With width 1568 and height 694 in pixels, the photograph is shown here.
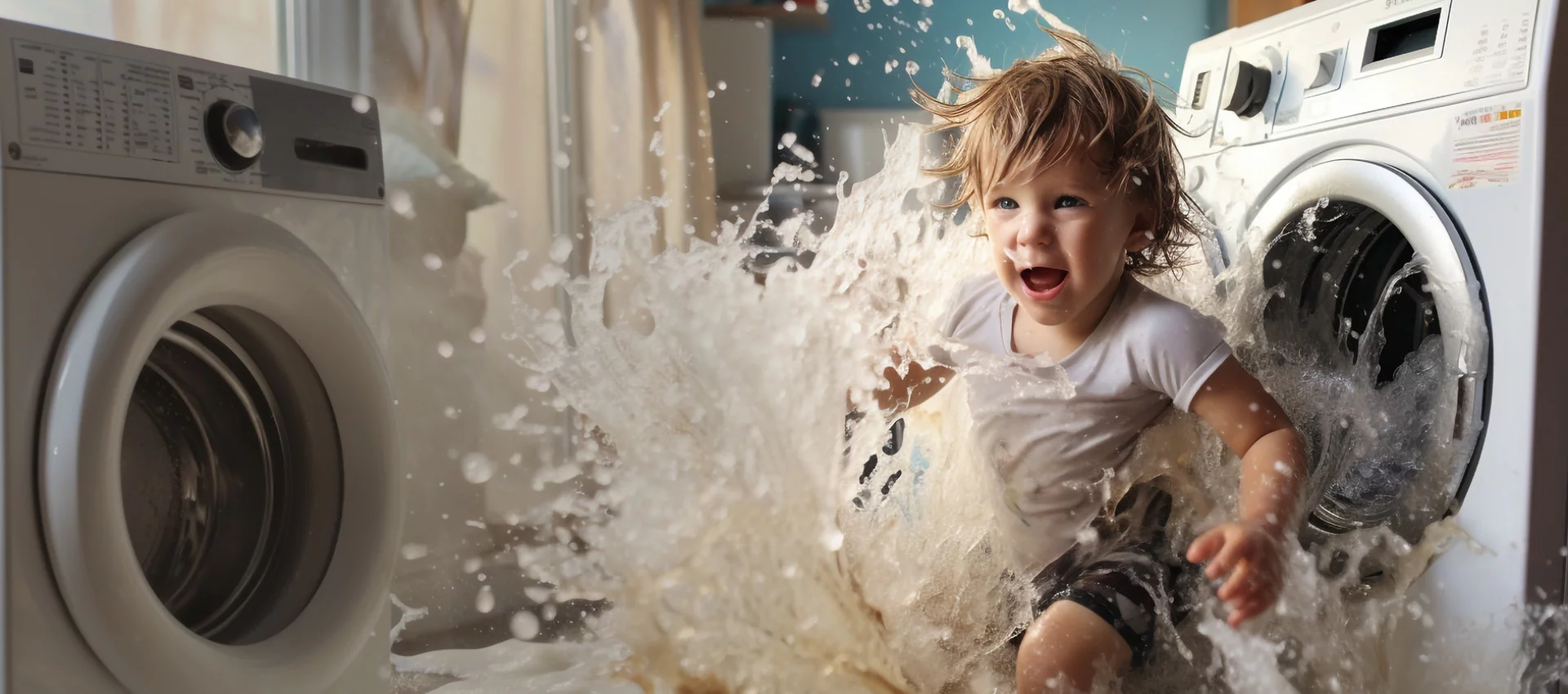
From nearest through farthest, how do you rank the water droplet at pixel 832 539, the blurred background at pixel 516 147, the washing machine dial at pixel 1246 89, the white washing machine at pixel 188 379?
the white washing machine at pixel 188 379 < the water droplet at pixel 832 539 < the washing machine dial at pixel 1246 89 < the blurred background at pixel 516 147

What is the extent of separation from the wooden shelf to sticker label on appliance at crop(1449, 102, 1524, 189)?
5.32ft

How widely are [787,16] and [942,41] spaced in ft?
1.25

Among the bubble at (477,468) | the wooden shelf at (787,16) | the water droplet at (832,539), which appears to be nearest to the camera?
the water droplet at (832,539)

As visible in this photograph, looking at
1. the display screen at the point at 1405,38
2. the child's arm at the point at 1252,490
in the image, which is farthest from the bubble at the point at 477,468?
the display screen at the point at 1405,38

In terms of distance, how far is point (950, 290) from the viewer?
154 centimetres

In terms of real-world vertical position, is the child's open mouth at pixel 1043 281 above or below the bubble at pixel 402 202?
below

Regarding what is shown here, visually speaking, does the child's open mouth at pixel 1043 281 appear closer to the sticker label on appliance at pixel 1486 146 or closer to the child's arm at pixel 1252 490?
the child's arm at pixel 1252 490

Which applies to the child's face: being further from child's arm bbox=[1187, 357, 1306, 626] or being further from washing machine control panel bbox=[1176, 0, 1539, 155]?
washing machine control panel bbox=[1176, 0, 1539, 155]

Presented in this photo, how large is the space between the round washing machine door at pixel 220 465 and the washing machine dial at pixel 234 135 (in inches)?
2.9

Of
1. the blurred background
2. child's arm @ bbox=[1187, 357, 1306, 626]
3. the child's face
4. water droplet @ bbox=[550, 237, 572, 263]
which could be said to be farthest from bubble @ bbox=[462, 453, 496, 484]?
child's arm @ bbox=[1187, 357, 1306, 626]

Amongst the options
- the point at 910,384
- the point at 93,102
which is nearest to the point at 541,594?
the point at 910,384

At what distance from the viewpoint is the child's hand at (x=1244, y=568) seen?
100cm

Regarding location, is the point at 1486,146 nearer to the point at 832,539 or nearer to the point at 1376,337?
the point at 1376,337

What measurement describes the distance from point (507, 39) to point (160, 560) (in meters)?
1.21
